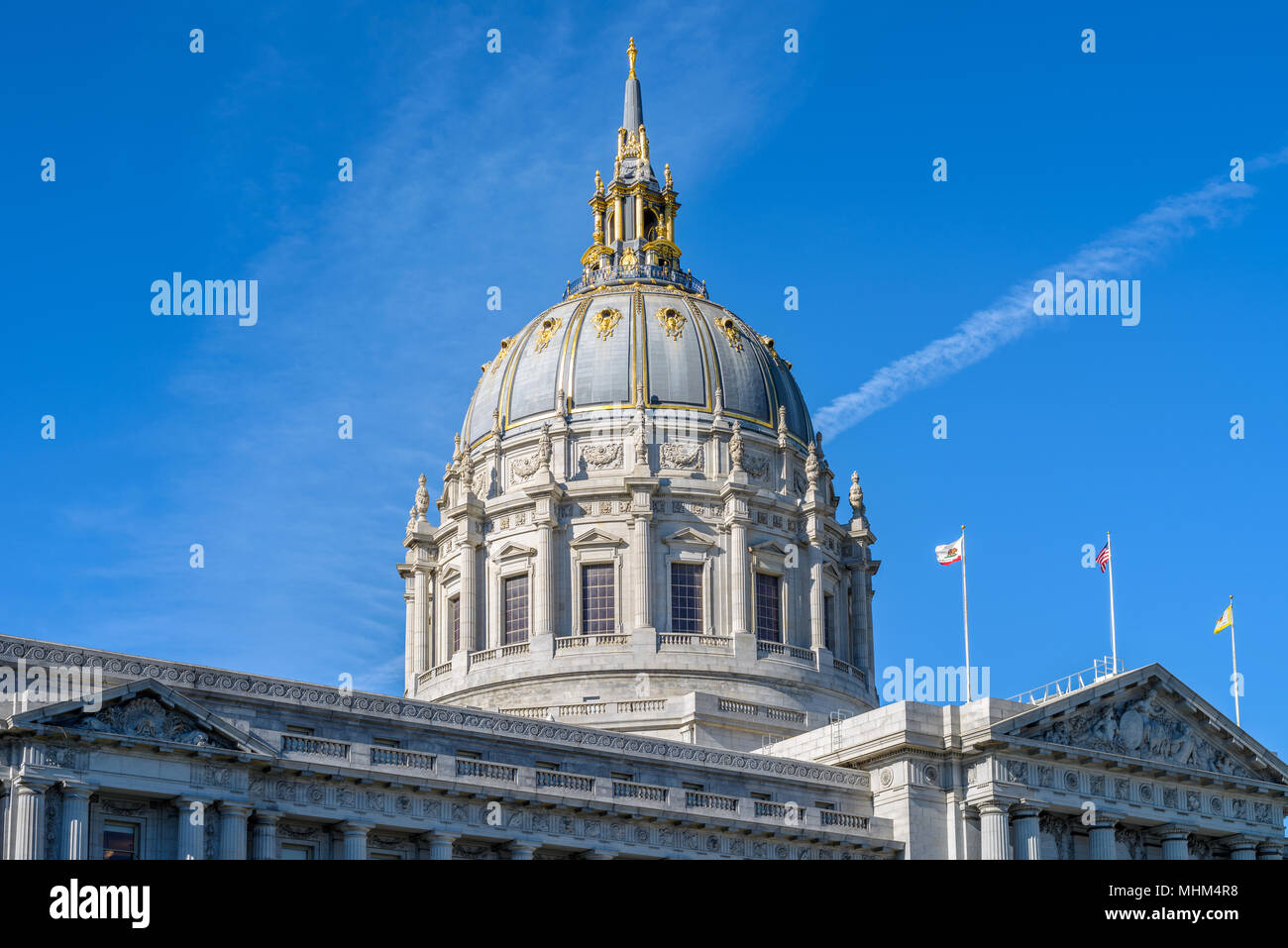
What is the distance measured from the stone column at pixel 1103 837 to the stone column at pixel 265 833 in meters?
31.9

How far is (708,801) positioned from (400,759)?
11813mm

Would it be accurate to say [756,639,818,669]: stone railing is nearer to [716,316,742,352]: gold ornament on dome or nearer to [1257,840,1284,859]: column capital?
[716,316,742,352]: gold ornament on dome

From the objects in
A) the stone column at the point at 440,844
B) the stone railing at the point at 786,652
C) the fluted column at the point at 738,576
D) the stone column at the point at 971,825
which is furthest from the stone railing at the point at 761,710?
the stone column at the point at 440,844

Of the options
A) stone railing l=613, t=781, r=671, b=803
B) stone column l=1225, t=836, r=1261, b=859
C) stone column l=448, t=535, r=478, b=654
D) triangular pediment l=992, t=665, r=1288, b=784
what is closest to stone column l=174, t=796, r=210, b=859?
stone railing l=613, t=781, r=671, b=803

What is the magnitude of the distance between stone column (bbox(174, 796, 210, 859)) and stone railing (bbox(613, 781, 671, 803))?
15.0 meters

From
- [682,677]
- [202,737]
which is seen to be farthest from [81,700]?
[682,677]

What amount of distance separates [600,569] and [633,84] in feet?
115

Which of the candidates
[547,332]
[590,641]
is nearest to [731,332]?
[547,332]

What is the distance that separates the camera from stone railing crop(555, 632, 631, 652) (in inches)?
3767

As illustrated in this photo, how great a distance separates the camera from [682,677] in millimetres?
94312

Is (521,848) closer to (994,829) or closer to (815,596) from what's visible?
(994,829)
